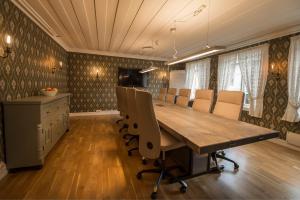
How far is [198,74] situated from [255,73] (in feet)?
7.41

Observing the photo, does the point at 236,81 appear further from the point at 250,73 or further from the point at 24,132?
the point at 24,132

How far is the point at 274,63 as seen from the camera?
340 centimetres

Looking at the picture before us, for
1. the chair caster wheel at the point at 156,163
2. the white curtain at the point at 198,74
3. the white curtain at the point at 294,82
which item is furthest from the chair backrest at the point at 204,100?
the white curtain at the point at 198,74

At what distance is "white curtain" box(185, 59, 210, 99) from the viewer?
5.38m

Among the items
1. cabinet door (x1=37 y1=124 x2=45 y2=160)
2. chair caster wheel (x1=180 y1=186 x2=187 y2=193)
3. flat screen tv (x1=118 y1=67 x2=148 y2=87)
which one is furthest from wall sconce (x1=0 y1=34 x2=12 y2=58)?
flat screen tv (x1=118 y1=67 x2=148 y2=87)

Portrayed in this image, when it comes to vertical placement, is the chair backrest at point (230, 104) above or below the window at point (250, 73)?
below

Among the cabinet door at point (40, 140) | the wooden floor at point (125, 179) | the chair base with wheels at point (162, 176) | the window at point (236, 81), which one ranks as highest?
the window at point (236, 81)

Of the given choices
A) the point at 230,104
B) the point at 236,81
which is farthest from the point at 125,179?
the point at 236,81

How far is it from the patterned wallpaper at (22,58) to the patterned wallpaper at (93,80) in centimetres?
179

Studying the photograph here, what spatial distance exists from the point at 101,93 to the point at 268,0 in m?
5.13

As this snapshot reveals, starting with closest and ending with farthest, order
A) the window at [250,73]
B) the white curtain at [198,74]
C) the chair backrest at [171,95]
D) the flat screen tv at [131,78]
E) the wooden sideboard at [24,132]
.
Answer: the wooden sideboard at [24,132] < the window at [250,73] < the chair backrest at [171,95] < the white curtain at [198,74] < the flat screen tv at [131,78]

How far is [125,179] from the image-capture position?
1.91 meters

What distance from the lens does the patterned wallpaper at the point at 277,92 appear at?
10.5 ft

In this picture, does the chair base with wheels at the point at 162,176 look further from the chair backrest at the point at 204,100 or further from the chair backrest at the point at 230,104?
the chair backrest at the point at 204,100
